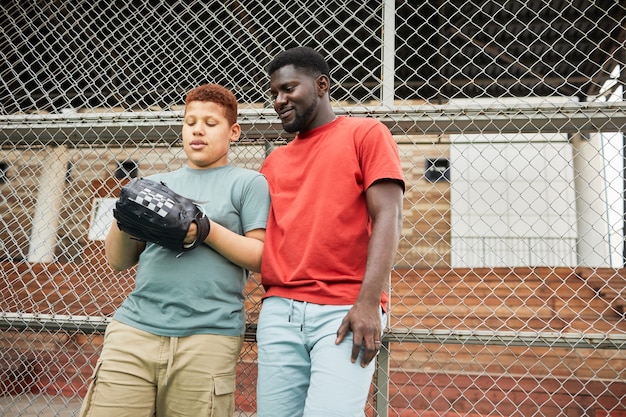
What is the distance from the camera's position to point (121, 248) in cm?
181

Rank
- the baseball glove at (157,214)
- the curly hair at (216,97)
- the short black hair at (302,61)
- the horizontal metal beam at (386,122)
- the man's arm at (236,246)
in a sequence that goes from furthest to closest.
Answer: the horizontal metal beam at (386,122)
the curly hair at (216,97)
the short black hair at (302,61)
the man's arm at (236,246)
the baseball glove at (157,214)

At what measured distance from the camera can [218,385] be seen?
1583mm

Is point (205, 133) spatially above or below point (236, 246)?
above

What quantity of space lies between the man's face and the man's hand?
722mm

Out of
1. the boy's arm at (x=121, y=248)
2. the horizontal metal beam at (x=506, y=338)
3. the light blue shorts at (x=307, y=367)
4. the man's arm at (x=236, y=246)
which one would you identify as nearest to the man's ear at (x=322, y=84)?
the man's arm at (x=236, y=246)

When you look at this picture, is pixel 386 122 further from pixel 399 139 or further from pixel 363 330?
pixel 399 139

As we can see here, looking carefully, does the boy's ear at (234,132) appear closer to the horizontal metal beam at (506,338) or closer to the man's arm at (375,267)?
the man's arm at (375,267)

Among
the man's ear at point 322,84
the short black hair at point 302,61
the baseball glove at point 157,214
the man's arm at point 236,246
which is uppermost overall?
the short black hair at point 302,61

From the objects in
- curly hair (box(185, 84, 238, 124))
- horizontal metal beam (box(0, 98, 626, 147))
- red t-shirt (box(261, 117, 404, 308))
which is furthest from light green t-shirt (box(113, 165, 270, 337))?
horizontal metal beam (box(0, 98, 626, 147))

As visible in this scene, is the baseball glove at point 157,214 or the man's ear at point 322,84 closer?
the baseball glove at point 157,214

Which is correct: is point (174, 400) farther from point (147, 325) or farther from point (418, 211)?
point (418, 211)

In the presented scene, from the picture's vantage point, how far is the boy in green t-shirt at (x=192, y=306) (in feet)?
5.19

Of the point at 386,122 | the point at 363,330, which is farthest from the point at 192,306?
the point at 386,122

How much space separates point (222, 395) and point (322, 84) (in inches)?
45.8
